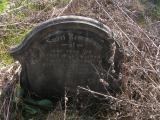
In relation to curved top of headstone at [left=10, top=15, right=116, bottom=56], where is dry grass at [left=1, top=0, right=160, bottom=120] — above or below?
below

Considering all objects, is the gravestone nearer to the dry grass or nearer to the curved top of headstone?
the curved top of headstone

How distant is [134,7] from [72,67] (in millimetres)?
2598

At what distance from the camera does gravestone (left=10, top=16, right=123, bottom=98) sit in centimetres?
404

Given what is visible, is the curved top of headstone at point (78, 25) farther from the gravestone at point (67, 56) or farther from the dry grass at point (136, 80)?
the dry grass at point (136, 80)

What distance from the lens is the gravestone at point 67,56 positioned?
404 cm

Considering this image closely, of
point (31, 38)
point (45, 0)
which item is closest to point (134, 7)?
point (45, 0)

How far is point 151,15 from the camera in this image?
253 inches

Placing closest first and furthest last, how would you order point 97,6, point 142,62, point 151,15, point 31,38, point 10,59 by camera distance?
1. point 31,38
2. point 142,62
3. point 10,59
4. point 97,6
5. point 151,15

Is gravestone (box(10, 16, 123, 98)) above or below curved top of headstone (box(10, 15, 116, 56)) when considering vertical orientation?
below

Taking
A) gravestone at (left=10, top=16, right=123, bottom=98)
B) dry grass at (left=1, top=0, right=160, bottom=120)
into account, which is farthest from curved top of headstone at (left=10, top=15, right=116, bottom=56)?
dry grass at (left=1, top=0, right=160, bottom=120)

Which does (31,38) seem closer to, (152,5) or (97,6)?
(97,6)

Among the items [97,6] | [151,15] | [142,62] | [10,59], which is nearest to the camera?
[142,62]

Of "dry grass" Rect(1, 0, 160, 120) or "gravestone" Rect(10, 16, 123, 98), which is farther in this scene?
"gravestone" Rect(10, 16, 123, 98)

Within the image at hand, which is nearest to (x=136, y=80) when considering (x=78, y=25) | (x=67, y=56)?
(x=67, y=56)
